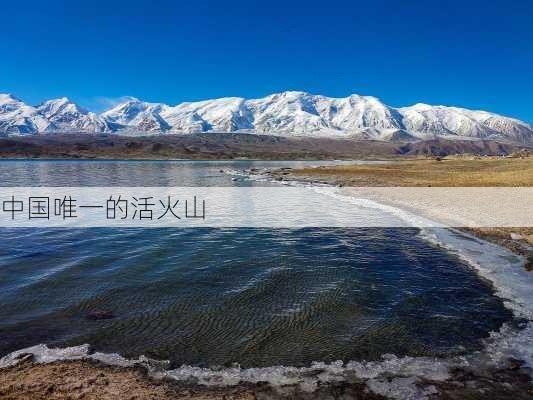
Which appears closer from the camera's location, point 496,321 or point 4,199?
point 496,321

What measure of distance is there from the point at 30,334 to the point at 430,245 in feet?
71.2

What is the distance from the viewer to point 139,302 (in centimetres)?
1584

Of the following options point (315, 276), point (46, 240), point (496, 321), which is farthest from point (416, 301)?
point (46, 240)

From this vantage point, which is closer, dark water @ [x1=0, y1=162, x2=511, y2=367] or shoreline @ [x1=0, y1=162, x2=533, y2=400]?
shoreline @ [x1=0, y1=162, x2=533, y2=400]

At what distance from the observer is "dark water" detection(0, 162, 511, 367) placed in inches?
499

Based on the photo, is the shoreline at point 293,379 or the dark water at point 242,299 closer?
the shoreline at point 293,379

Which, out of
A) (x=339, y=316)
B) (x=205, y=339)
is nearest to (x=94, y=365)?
(x=205, y=339)

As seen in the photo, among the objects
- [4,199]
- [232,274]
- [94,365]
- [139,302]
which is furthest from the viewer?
[4,199]

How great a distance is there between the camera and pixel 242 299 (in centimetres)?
1644

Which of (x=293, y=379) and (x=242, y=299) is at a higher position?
(x=242, y=299)

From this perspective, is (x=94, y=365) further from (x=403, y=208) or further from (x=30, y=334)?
(x=403, y=208)

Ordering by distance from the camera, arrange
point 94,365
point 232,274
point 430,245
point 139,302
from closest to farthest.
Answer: point 94,365
point 139,302
point 232,274
point 430,245

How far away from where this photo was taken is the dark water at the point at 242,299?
499 inches

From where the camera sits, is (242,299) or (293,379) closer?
(293,379)
